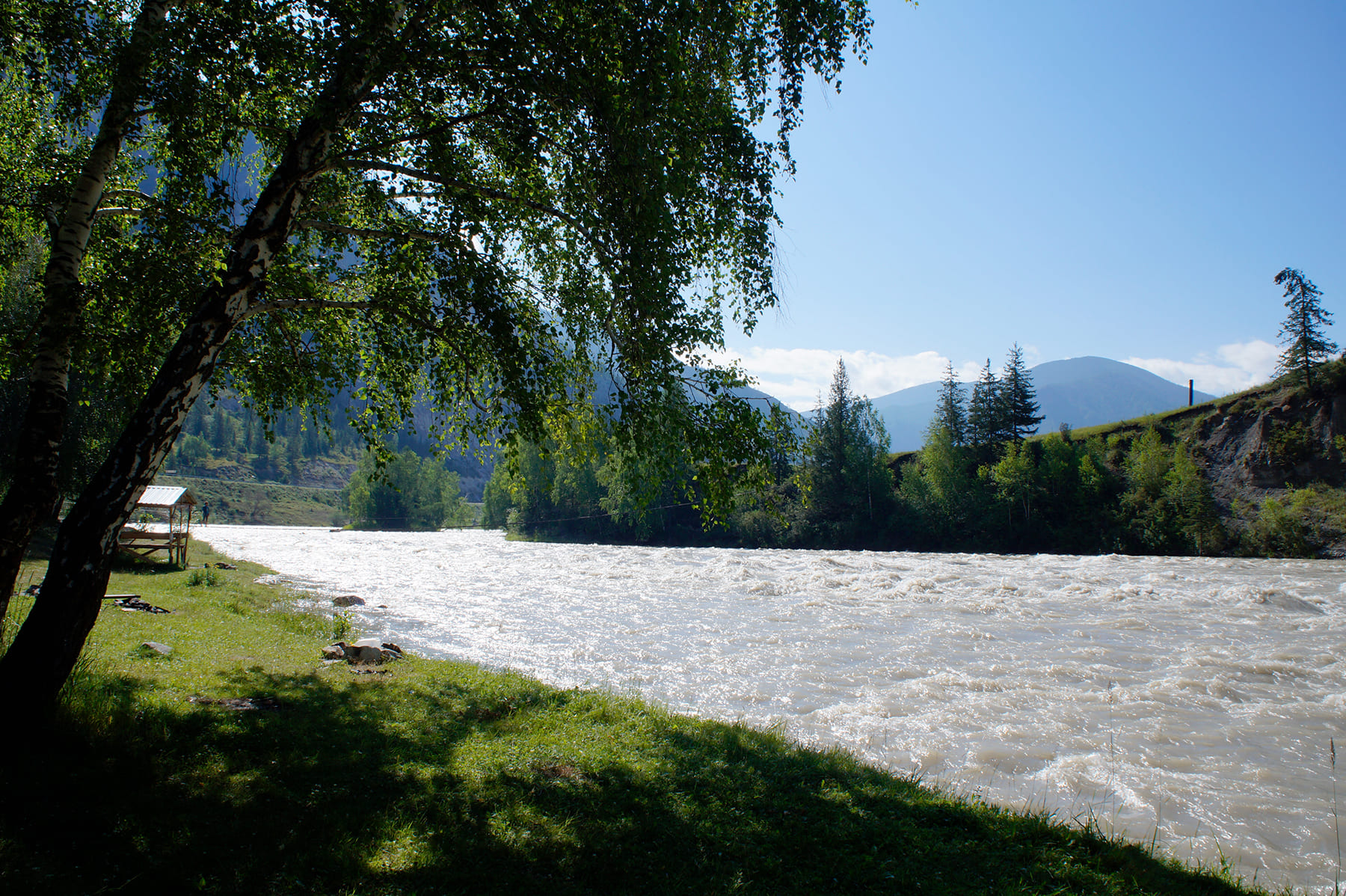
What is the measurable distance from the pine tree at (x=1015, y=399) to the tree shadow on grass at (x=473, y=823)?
279 feet

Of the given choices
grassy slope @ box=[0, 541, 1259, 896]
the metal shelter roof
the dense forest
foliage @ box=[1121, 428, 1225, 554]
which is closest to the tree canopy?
grassy slope @ box=[0, 541, 1259, 896]

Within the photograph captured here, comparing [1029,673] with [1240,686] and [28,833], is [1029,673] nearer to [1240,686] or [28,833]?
[1240,686]

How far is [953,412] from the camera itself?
8794 cm

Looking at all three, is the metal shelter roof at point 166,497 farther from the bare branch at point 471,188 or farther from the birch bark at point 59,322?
the bare branch at point 471,188

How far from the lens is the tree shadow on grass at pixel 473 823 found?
4.33m

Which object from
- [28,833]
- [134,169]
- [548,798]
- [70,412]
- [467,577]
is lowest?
[467,577]

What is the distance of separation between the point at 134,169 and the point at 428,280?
4352 mm

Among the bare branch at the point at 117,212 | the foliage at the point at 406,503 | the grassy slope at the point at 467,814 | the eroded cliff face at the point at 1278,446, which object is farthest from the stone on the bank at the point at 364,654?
the foliage at the point at 406,503

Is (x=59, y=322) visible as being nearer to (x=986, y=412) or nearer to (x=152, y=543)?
(x=152, y=543)

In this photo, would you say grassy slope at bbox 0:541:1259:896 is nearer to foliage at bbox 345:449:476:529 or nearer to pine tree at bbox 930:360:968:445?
pine tree at bbox 930:360:968:445

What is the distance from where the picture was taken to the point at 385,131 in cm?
673

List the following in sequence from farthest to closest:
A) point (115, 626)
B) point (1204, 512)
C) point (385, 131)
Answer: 1. point (1204, 512)
2. point (115, 626)
3. point (385, 131)

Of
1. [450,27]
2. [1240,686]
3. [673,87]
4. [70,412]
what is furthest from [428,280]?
[70,412]

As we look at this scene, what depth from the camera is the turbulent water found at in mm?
8086
